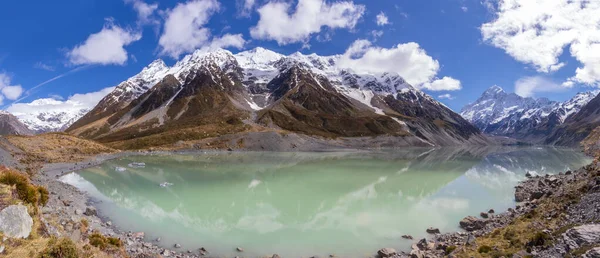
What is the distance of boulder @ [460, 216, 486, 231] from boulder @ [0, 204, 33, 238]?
25092mm

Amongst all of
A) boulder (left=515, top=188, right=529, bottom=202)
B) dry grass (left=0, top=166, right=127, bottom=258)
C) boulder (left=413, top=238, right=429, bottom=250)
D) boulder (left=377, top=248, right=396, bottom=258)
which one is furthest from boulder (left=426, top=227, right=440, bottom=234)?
dry grass (left=0, top=166, right=127, bottom=258)

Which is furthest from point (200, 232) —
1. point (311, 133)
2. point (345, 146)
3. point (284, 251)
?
point (311, 133)

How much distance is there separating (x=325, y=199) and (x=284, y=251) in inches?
629

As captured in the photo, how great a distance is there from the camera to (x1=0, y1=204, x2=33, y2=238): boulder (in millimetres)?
10875

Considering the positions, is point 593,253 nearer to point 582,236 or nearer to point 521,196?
point 582,236

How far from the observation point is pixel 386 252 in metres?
18.9

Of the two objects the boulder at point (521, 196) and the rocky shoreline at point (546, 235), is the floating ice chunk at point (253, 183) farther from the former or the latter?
the boulder at point (521, 196)

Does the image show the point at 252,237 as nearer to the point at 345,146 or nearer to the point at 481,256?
the point at 481,256

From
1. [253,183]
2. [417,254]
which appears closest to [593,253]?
[417,254]

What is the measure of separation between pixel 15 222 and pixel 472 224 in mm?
26079

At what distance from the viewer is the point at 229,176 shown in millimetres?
55000

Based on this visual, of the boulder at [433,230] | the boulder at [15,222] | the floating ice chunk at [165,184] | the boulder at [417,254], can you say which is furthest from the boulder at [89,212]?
the boulder at [433,230]

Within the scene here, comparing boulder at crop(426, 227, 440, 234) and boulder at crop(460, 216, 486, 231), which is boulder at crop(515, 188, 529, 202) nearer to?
boulder at crop(460, 216, 486, 231)

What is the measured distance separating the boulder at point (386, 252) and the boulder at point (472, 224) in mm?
8144
